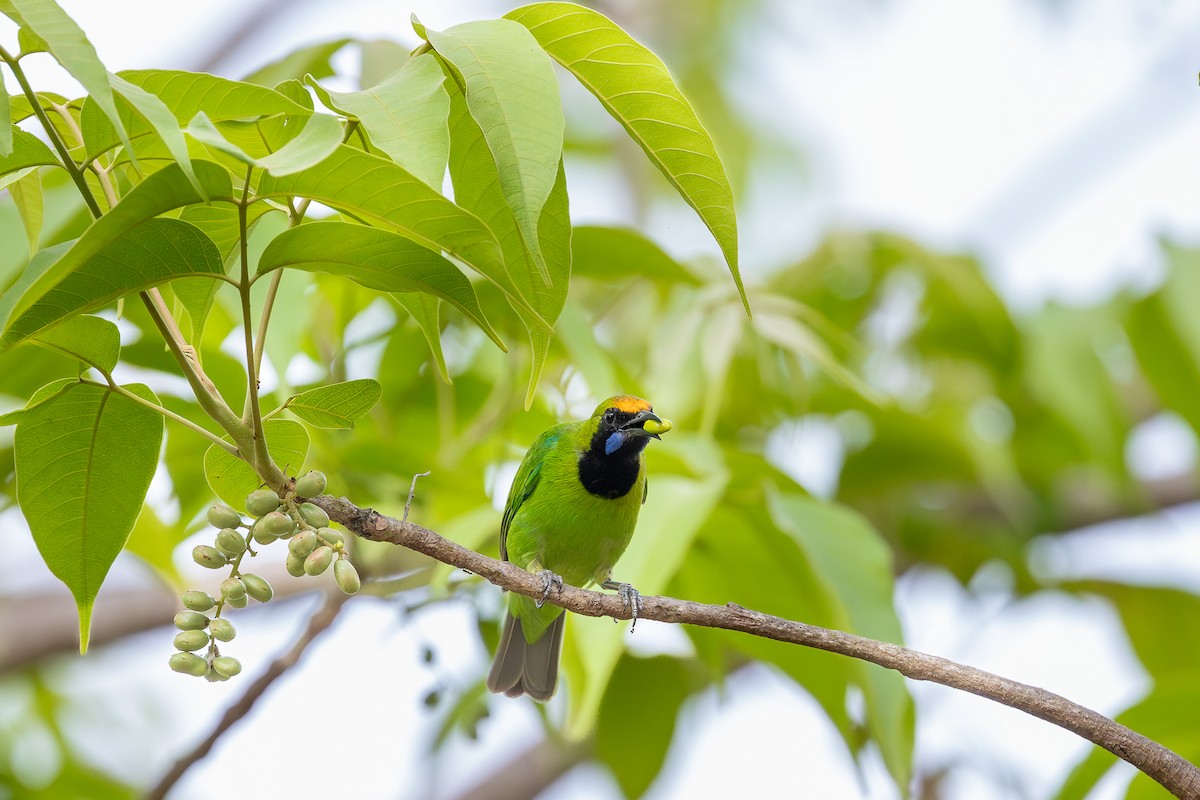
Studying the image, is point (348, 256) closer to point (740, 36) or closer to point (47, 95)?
point (47, 95)

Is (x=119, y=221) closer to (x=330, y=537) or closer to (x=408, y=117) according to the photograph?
(x=408, y=117)

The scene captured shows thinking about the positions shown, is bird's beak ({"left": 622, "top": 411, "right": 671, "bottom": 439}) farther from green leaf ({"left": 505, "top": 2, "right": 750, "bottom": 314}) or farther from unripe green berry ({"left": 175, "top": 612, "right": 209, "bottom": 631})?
unripe green berry ({"left": 175, "top": 612, "right": 209, "bottom": 631})

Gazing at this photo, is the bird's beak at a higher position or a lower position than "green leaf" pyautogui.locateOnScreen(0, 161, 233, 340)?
lower

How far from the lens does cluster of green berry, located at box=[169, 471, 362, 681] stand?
5.24 ft

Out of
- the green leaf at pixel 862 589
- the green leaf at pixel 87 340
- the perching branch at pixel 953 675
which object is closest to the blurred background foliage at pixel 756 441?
the green leaf at pixel 862 589

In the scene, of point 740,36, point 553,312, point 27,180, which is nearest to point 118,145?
point 27,180

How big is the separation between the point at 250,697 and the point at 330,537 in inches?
50.7

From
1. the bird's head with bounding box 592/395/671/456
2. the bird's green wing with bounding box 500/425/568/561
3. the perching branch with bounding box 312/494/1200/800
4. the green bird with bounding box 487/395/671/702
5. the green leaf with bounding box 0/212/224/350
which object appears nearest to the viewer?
the green leaf with bounding box 0/212/224/350

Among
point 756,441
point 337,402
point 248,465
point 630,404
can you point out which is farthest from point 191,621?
point 756,441

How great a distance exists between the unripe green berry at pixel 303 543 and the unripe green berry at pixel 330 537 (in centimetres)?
1

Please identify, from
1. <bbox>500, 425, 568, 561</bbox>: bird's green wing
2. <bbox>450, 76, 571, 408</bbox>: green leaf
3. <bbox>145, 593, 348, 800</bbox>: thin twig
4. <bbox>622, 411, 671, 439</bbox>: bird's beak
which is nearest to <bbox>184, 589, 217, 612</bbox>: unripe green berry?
<bbox>450, 76, 571, 408</bbox>: green leaf

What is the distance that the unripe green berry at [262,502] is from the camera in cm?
159

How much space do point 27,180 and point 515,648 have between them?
7.34 feet

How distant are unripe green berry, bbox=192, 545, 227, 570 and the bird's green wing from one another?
2.05 m
